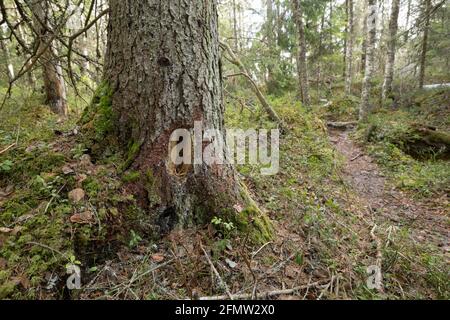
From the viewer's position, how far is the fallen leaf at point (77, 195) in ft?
7.45

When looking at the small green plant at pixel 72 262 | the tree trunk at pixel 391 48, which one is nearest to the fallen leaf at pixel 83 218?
the small green plant at pixel 72 262

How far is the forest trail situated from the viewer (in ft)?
13.6

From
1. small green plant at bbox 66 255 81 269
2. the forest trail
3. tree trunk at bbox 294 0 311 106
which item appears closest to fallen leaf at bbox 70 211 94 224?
small green plant at bbox 66 255 81 269

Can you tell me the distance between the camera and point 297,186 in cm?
435

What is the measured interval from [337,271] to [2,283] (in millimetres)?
2549

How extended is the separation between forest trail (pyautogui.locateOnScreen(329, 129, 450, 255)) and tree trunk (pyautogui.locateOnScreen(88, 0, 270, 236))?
123 inches

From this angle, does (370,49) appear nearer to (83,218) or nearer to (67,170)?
(67,170)

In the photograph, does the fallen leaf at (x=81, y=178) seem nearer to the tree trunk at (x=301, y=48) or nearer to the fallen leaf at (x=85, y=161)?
the fallen leaf at (x=85, y=161)

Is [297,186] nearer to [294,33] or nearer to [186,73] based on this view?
[186,73]

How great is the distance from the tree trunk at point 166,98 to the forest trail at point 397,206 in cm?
312

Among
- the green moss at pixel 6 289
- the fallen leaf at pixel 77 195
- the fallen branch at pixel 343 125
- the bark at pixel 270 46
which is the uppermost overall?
the bark at pixel 270 46

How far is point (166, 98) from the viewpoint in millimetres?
2381

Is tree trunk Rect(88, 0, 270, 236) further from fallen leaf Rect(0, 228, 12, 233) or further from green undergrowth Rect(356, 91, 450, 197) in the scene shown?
green undergrowth Rect(356, 91, 450, 197)

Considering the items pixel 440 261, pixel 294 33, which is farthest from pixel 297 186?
pixel 294 33
